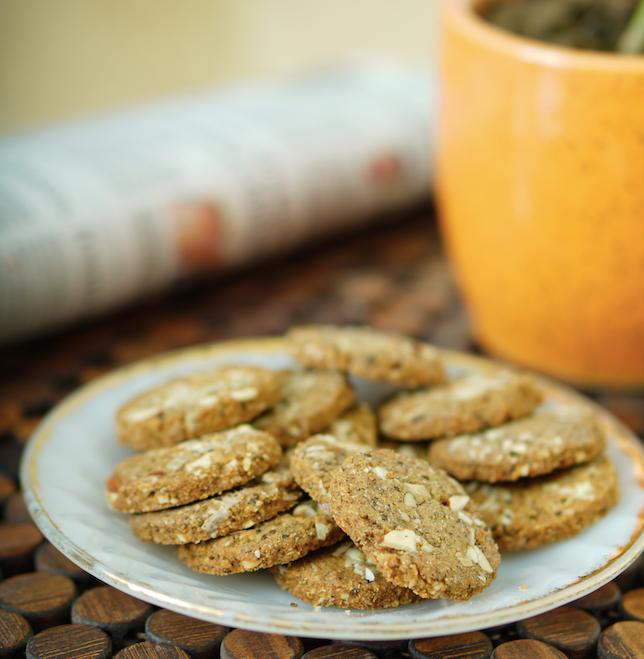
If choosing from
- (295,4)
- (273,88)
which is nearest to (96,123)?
(273,88)

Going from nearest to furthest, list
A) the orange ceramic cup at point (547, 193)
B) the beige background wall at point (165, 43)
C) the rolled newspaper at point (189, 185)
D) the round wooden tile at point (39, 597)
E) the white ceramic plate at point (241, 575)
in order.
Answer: the white ceramic plate at point (241, 575) < the round wooden tile at point (39, 597) < the orange ceramic cup at point (547, 193) < the rolled newspaper at point (189, 185) < the beige background wall at point (165, 43)

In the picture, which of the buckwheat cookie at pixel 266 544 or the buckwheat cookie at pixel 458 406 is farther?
the buckwheat cookie at pixel 458 406

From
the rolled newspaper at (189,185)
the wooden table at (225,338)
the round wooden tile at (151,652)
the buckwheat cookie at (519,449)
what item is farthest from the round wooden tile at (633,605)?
the rolled newspaper at (189,185)

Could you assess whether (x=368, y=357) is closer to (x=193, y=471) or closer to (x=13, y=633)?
(x=193, y=471)

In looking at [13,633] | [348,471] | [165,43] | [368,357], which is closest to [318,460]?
[348,471]

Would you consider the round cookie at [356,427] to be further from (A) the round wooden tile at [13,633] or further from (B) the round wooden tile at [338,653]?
(A) the round wooden tile at [13,633]

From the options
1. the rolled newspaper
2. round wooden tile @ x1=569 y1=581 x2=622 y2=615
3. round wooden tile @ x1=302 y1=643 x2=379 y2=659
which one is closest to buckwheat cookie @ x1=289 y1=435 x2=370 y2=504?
round wooden tile @ x1=302 y1=643 x2=379 y2=659

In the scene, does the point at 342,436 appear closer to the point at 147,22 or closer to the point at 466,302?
the point at 466,302
